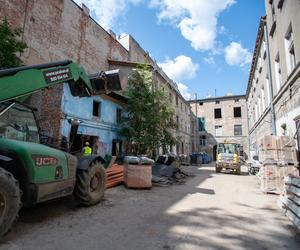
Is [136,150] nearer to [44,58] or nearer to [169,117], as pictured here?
[169,117]

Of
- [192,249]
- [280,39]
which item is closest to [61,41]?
[280,39]

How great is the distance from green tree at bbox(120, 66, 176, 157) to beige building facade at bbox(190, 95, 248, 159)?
21.8m

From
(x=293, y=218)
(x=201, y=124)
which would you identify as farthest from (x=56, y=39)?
(x=201, y=124)

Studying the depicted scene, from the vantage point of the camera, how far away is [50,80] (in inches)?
164

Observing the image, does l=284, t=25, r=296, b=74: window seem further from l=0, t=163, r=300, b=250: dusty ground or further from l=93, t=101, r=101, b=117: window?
l=93, t=101, r=101, b=117: window

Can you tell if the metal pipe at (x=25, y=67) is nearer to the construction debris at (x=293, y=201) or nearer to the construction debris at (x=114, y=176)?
the construction debris at (x=114, y=176)

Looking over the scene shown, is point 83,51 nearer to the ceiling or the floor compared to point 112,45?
nearer to the floor

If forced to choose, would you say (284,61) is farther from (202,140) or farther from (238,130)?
(202,140)

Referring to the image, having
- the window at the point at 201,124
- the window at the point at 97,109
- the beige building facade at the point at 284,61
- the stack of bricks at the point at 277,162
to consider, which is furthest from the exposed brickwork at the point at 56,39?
the window at the point at 201,124

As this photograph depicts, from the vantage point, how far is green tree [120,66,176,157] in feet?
49.2

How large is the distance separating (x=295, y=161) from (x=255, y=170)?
8151 millimetres

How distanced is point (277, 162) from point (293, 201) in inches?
138

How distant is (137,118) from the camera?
50.3ft

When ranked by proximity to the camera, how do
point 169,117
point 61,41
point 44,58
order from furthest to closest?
1. point 169,117
2. point 61,41
3. point 44,58
